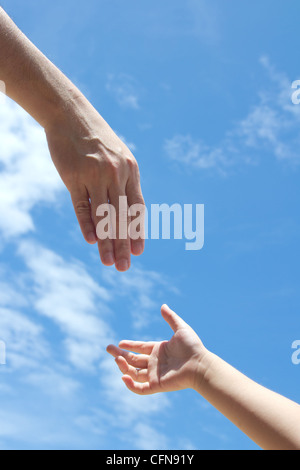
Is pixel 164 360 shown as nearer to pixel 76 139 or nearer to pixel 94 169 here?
pixel 94 169

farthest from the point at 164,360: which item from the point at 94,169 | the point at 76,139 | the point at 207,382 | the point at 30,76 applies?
the point at 30,76

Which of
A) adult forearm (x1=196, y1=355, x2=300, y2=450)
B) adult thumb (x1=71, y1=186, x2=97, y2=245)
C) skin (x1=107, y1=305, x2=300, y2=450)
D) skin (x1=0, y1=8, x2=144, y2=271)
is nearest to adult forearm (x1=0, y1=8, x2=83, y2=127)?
skin (x1=0, y1=8, x2=144, y2=271)

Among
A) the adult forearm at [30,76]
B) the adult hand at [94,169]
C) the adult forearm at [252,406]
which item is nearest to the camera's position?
the adult forearm at [252,406]

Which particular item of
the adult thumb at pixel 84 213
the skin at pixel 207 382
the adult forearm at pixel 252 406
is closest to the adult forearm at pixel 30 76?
the adult thumb at pixel 84 213

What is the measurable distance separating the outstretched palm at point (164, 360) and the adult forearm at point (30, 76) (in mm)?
1431

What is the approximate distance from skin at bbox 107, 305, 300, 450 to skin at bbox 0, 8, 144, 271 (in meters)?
0.66

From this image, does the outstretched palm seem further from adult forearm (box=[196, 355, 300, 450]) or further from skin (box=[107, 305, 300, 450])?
adult forearm (box=[196, 355, 300, 450])

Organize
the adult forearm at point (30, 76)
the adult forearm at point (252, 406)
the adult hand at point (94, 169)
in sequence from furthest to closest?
the adult forearm at point (30, 76)
the adult hand at point (94, 169)
the adult forearm at point (252, 406)

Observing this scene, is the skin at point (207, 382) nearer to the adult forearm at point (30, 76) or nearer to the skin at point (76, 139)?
the skin at point (76, 139)

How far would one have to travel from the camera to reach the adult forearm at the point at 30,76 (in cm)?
280

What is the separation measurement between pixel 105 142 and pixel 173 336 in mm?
1216

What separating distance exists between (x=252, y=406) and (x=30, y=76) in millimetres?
2123
